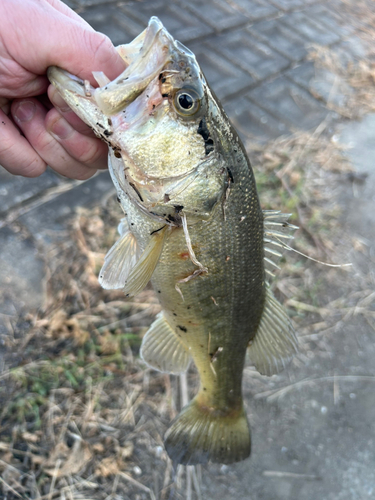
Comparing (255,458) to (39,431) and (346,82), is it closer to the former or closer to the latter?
(39,431)

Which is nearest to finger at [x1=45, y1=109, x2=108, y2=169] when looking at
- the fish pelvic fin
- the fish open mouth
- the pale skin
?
the pale skin

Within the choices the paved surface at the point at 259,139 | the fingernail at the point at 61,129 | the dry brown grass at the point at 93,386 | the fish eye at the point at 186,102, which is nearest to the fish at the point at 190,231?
the fish eye at the point at 186,102

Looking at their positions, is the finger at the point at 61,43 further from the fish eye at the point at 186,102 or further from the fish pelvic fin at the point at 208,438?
the fish pelvic fin at the point at 208,438

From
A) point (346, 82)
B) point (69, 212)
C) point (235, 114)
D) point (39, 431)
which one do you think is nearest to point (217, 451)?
point (39, 431)

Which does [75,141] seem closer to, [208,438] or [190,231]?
[190,231]

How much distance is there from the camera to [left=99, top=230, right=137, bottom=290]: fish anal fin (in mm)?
1803

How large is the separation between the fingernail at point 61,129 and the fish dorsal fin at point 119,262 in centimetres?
51

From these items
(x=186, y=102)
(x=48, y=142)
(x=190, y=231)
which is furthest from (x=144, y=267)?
(x=48, y=142)

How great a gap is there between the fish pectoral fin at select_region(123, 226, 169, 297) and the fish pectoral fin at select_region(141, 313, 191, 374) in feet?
1.92

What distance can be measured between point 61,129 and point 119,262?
654mm

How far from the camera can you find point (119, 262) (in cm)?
182

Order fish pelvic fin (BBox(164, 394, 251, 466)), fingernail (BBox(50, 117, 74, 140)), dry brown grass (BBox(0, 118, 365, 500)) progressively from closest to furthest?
1. fingernail (BBox(50, 117, 74, 140))
2. fish pelvic fin (BBox(164, 394, 251, 466))
3. dry brown grass (BBox(0, 118, 365, 500))

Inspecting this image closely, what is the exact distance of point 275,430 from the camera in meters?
2.75

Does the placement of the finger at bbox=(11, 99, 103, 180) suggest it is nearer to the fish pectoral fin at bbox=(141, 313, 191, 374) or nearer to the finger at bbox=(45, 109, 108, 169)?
the finger at bbox=(45, 109, 108, 169)
